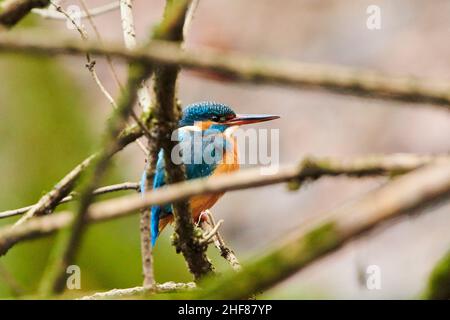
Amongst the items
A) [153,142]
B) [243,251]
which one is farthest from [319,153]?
[153,142]

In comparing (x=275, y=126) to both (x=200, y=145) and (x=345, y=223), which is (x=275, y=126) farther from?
(x=345, y=223)

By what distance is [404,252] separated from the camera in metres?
4.06

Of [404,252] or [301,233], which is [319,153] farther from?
[301,233]

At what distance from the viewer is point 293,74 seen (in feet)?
2.69

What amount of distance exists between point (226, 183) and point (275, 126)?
3.73 meters

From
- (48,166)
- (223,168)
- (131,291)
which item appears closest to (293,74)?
(131,291)

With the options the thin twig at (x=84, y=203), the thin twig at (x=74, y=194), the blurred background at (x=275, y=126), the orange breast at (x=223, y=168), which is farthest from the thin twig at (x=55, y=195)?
the blurred background at (x=275, y=126)

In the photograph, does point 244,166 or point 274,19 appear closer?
point 244,166

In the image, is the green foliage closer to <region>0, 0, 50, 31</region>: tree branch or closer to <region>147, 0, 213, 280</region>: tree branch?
<region>147, 0, 213, 280</region>: tree branch

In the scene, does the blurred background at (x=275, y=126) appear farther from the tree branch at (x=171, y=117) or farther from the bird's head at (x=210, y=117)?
the tree branch at (x=171, y=117)

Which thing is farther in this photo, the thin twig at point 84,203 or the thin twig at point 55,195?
the thin twig at point 55,195

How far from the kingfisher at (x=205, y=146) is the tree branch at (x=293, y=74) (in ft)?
5.40

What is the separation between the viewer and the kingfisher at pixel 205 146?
263 cm
